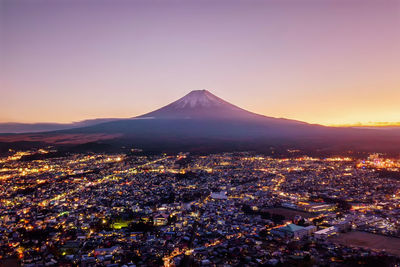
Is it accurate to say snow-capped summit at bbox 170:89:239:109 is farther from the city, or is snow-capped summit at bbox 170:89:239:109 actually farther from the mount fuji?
the city

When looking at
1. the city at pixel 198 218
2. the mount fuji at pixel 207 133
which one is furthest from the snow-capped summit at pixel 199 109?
the city at pixel 198 218

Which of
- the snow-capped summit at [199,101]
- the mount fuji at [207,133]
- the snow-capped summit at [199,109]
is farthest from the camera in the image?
the snow-capped summit at [199,101]

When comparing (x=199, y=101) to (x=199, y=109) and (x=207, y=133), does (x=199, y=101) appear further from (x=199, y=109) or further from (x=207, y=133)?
(x=207, y=133)

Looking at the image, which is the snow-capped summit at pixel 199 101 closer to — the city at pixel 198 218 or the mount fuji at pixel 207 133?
the mount fuji at pixel 207 133

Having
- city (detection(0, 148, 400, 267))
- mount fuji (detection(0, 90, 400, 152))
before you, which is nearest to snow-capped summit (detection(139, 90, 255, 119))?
mount fuji (detection(0, 90, 400, 152))

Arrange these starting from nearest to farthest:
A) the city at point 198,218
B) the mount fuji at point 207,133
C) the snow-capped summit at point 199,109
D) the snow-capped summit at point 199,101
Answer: the city at point 198,218
the mount fuji at point 207,133
the snow-capped summit at point 199,109
the snow-capped summit at point 199,101

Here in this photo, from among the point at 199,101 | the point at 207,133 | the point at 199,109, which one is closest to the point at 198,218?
the point at 207,133
